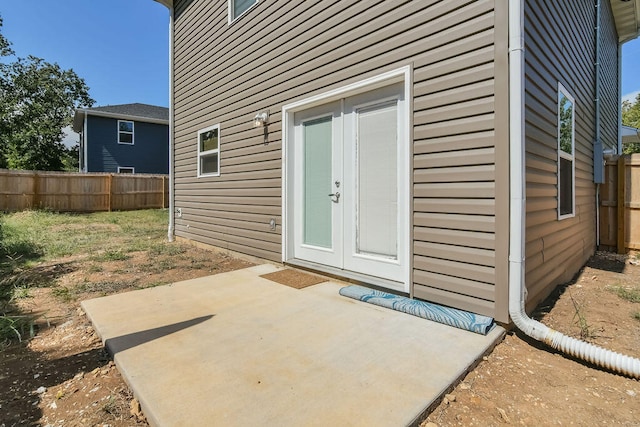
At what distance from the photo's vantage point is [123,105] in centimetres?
1850

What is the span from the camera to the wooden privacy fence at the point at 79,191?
12633 mm

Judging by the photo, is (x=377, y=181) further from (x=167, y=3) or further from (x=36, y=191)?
(x=36, y=191)

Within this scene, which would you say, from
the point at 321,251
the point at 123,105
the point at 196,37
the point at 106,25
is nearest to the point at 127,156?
the point at 123,105

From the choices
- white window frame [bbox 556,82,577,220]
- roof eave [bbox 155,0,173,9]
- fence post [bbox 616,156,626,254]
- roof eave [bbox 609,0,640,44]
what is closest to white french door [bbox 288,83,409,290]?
white window frame [bbox 556,82,577,220]

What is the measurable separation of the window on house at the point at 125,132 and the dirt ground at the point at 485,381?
53.9ft

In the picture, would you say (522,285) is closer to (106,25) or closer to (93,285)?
(93,285)

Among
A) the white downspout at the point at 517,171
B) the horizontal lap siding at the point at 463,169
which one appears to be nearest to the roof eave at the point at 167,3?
the horizontal lap siding at the point at 463,169

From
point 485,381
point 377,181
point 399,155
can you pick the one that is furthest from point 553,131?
point 485,381

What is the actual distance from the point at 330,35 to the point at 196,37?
3992mm

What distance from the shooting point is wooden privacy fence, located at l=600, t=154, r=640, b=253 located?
546 cm

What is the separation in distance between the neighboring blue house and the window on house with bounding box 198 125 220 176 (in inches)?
523

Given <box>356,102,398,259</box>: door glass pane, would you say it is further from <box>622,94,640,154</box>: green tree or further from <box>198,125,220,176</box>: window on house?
<box>622,94,640,154</box>: green tree

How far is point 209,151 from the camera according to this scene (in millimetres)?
6090

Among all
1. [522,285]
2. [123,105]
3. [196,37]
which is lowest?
[522,285]
